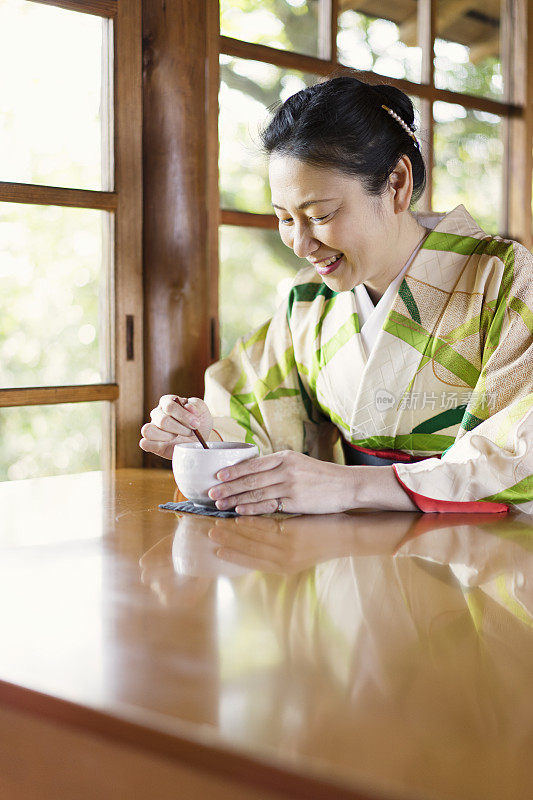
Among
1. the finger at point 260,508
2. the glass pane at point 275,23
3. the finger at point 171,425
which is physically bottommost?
the finger at point 260,508

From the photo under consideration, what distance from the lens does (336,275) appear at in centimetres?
160

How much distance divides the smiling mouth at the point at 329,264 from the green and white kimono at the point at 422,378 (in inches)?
4.9

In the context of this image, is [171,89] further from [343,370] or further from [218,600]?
[218,600]

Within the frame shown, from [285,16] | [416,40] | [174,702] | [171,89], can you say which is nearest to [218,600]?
[174,702]

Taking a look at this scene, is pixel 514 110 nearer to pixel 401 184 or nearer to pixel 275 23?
pixel 275 23

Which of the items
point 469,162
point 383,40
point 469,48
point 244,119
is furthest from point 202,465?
point 469,48

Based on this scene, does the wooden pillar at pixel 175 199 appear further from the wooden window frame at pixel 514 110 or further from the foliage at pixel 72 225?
the wooden window frame at pixel 514 110

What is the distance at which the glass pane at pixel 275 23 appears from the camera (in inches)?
82.0

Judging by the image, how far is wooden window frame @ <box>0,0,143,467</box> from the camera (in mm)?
1916

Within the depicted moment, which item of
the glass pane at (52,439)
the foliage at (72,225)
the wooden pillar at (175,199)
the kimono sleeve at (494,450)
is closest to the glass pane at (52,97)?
the foliage at (72,225)

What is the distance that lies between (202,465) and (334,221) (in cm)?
51

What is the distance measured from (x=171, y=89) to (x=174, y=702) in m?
1.62

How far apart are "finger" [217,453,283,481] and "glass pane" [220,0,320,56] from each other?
1234 mm

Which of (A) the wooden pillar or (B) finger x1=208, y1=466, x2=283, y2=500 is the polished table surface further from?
(A) the wooden pillar
